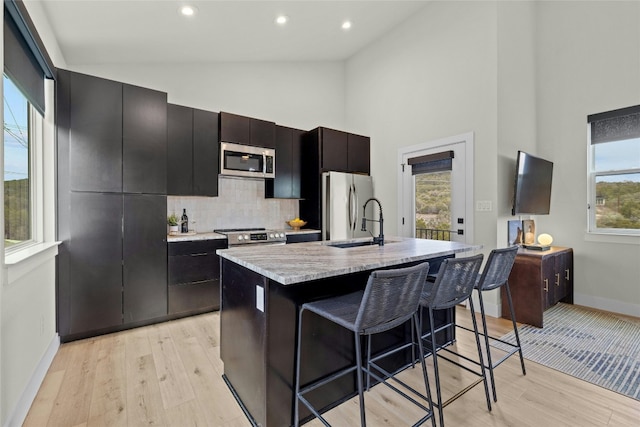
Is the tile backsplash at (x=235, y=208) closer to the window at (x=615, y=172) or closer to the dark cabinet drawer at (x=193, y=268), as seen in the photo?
the dark cabinet drawer at (x=193, y=268)

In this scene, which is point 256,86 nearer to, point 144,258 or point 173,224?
point 173,224

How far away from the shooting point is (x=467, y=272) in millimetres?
1796

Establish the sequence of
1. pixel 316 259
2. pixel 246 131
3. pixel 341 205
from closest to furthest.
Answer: pixel 316 259 < pixel 246 131 < pixel 341 205

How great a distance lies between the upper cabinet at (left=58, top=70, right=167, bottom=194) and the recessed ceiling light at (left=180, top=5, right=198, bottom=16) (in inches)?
32.3

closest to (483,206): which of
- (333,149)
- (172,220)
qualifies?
(333,149)

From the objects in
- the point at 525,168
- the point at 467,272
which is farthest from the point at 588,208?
the point at 467,272

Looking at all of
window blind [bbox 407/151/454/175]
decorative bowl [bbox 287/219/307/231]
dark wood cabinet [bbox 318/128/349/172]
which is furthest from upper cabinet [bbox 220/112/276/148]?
window blind [bbox 407/151/454/175]

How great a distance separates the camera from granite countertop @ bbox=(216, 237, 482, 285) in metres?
1.42

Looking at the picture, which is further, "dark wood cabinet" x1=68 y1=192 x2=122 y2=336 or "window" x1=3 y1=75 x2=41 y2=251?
"dark wood cabinet" x1=68 y1=192 x2=122 y2=336

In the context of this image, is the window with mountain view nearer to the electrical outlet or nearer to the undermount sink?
the undermount sink

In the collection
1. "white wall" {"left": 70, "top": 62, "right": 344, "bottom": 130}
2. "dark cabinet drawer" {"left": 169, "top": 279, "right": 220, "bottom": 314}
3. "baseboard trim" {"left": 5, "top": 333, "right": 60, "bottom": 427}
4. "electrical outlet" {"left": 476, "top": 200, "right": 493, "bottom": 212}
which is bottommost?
"baseboard trim" {"left": 5, "top": 333, "right": 60, "bottom": 427}

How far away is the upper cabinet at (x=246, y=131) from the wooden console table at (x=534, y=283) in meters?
3.37

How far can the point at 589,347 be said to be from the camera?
2.63m

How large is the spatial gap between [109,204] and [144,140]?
0.71 meters
